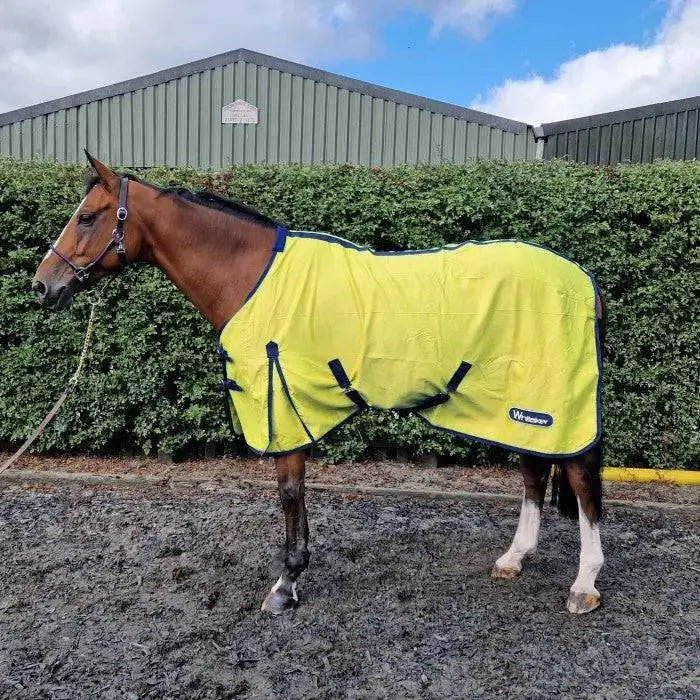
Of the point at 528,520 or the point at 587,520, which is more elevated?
the point at 587,520

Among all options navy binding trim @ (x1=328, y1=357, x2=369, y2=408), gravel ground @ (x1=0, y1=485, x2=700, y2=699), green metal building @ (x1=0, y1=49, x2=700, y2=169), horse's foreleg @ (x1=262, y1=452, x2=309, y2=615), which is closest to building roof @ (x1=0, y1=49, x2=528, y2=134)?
green metal building @ (x1=0, y1=49, x2=700, y2=169)

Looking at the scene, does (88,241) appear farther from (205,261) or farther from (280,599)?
(280,599)

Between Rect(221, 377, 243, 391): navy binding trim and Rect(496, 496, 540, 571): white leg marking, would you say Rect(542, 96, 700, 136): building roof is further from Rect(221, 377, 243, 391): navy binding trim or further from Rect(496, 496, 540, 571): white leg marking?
Rect(221, 377, 243, 391): navy binding trim

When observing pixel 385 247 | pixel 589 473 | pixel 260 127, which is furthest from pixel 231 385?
pixel 260 127

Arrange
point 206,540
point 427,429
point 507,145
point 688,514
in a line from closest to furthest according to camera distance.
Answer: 1. point 206,540
2. point 688,514
3. point 427,429
4. point 507,145

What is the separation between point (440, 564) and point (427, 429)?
1.80 metres

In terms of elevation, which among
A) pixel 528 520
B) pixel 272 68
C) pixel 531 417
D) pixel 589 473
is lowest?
pixel 528 520

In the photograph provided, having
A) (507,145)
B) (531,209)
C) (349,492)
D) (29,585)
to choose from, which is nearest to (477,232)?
(531,209)

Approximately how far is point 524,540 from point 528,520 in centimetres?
11

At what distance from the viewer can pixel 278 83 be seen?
37.2 feet

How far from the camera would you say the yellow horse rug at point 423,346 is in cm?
297

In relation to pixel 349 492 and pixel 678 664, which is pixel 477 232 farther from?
pixel 678 664

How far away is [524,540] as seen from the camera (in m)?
3.57

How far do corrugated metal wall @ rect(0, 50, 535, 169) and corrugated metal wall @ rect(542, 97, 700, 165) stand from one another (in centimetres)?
186
